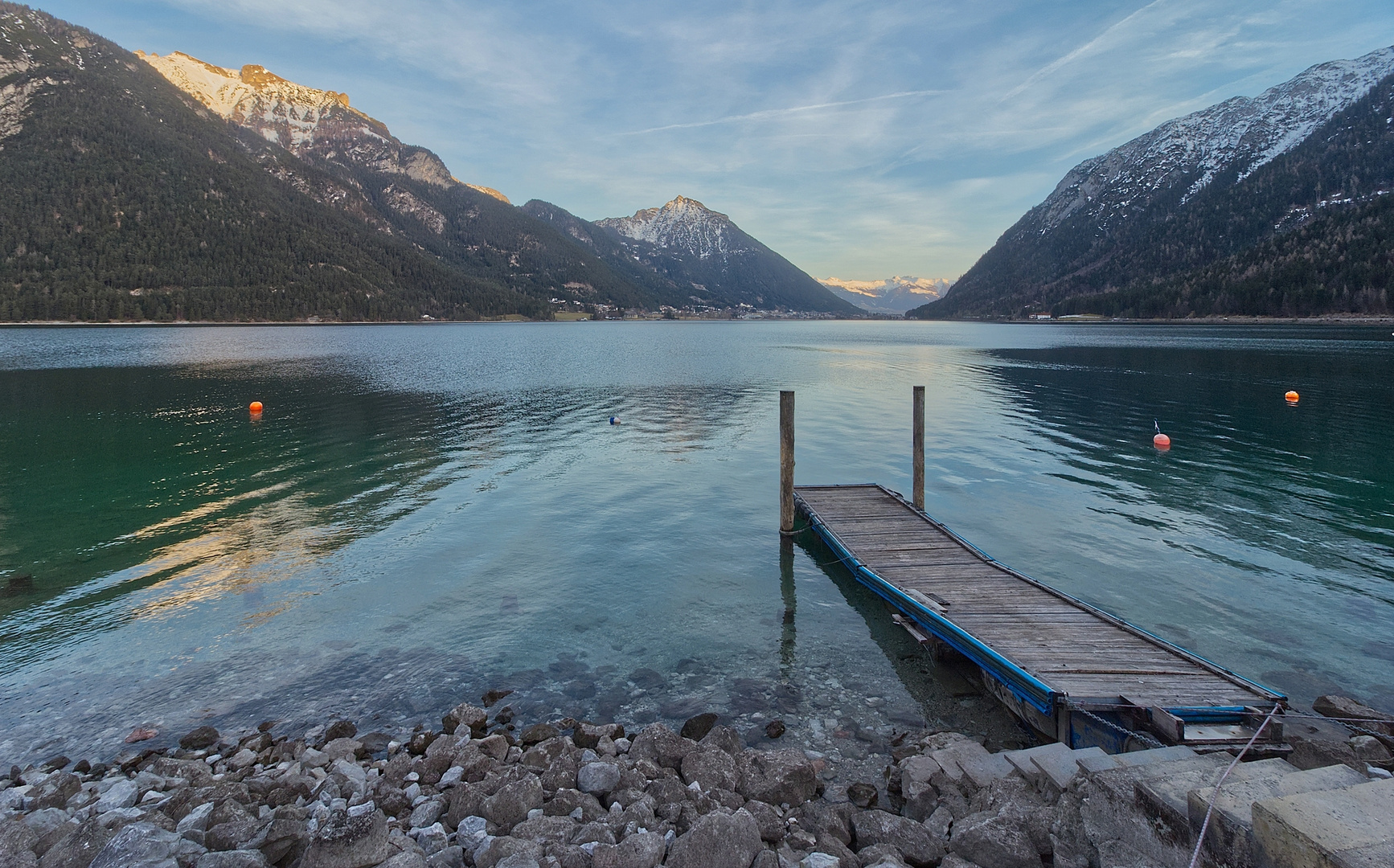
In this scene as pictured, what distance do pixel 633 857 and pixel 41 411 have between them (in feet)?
174

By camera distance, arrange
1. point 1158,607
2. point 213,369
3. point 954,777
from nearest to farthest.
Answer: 1. point 954,777
2. point 1158,607
3. point 213,369

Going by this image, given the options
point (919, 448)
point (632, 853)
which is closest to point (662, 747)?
point (632, 853)

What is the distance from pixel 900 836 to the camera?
7.30m

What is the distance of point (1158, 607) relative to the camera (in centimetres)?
1487

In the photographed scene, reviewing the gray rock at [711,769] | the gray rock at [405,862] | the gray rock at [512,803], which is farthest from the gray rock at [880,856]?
the gray rock at [405,862]

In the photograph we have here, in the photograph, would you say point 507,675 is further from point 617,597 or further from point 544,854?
point 544,854

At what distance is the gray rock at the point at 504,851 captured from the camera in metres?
6.73

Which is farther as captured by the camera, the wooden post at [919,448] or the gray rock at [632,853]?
the wooden post at [919,448]

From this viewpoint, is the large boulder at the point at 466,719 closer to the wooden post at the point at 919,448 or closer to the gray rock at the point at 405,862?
the gray rock at the point at 405,862

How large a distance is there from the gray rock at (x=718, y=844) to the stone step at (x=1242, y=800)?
13.3 ft

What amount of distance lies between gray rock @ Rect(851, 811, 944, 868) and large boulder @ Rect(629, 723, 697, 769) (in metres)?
2.51

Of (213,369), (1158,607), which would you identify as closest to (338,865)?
(1158,607)

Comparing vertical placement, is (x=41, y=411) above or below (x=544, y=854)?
above

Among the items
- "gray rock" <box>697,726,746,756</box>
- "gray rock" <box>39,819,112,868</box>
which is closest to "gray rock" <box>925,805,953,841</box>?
"gray rock" <box>697,726,746,756</box>
